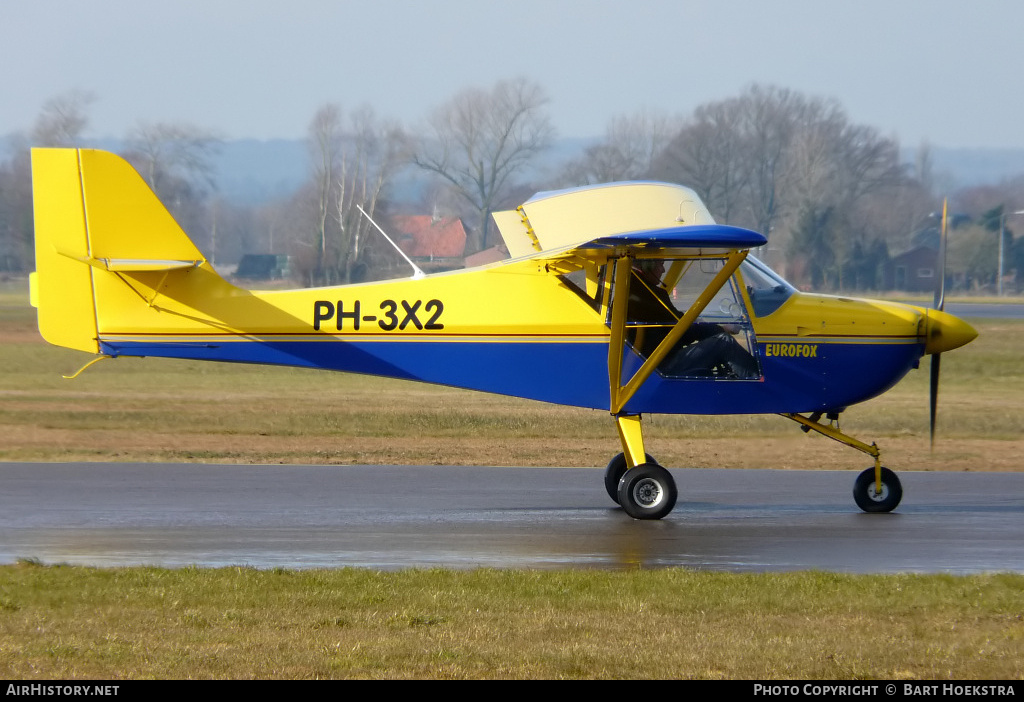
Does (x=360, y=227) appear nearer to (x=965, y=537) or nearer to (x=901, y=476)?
(x=901, y=476)

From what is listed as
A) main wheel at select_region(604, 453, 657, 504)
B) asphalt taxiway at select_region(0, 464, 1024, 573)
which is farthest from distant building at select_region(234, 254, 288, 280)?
main wheel at select_region(604, 453, 657, 504)

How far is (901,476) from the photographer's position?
14320 millimetres

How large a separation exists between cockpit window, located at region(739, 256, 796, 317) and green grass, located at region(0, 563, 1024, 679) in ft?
11.8

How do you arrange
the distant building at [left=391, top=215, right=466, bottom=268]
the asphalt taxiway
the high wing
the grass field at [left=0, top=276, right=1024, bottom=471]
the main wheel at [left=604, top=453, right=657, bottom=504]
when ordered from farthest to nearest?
the distant building at [left=391, top=215, right=466, bottom=268] < the grass field at [left=0, top=276, right=1024, bottom=471] < the main wheel at [left=604, top=453, right=657, bottom=504] < the high wing < the asphalt taxiway

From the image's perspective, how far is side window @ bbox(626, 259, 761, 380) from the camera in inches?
443

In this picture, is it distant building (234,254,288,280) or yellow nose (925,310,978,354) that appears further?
distant building (234,254,288,280)

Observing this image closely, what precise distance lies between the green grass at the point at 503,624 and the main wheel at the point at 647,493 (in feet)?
7.82

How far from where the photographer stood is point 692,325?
11.3 metres

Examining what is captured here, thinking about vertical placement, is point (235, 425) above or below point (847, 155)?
below

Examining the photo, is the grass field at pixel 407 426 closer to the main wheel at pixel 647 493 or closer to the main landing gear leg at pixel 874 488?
the main landing gear leg at pixel 874 488

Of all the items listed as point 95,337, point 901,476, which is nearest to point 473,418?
point 901,476

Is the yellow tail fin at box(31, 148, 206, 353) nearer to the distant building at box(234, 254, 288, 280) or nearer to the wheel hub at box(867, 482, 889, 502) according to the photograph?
the wheel hub at box(867, 482, 889, 502)

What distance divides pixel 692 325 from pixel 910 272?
38128 mm

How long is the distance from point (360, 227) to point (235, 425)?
3171 centimetres
